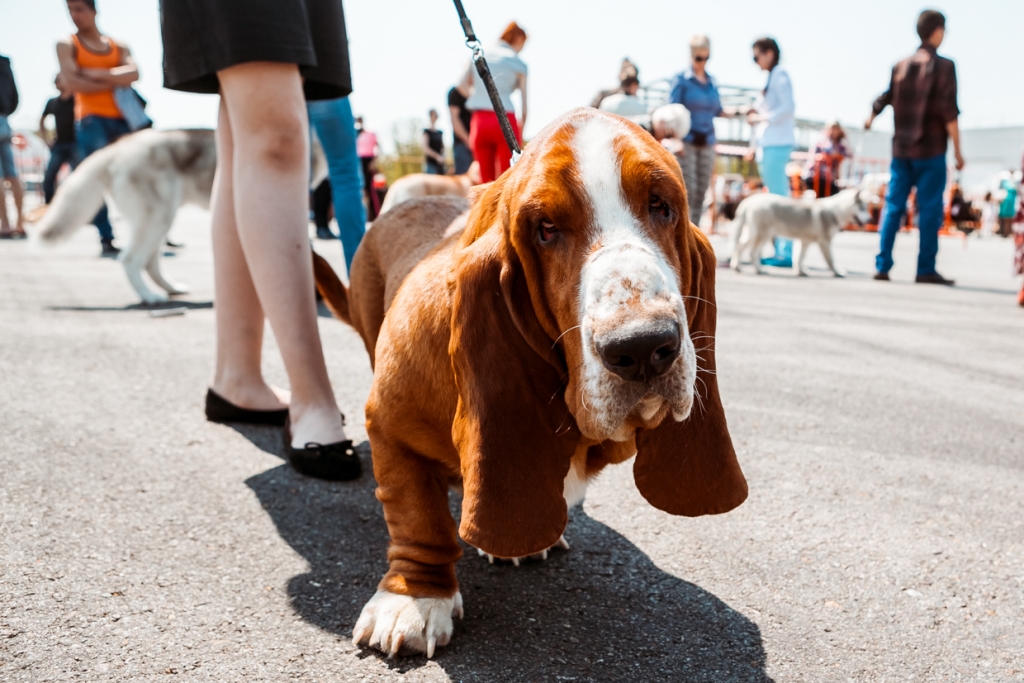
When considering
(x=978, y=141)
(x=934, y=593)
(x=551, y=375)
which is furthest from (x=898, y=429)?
(x=978, y=141)

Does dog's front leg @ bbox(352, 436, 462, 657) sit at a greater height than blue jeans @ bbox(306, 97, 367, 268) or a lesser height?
lesser

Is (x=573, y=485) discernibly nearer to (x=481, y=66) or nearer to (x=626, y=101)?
(x=481, y=66)

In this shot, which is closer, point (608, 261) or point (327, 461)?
point (608, 261)

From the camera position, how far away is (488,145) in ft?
21.1

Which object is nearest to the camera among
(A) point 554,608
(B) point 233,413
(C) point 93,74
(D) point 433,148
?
(A) point 554,608

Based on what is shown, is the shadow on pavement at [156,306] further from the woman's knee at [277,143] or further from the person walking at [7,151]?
the person walking at [7,151]

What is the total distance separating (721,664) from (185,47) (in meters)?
2.25

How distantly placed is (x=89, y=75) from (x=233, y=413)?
5622mm

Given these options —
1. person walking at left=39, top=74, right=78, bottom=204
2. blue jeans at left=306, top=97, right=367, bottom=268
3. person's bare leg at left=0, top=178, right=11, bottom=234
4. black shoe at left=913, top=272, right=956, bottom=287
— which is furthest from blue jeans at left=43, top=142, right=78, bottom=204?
black shoe at left=913, top=272, right=956, bottom=287

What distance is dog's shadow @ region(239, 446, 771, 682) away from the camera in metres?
1.56

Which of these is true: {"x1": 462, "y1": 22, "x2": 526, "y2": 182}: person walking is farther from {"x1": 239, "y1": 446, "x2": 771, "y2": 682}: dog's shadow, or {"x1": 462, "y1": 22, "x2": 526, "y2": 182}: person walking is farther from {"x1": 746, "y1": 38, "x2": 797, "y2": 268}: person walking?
{"x1": 239, "y1": 446, "x2": 771, "y2": 682}: dog's shadow

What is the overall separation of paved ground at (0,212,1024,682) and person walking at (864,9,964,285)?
5.30m

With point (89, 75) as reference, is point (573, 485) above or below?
below

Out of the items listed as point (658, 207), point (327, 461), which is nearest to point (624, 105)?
point (327, 461)
